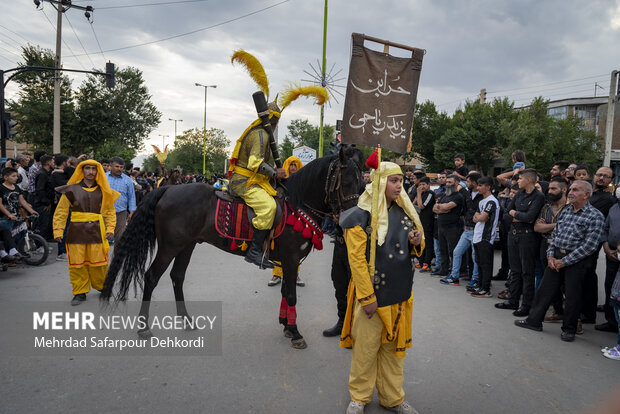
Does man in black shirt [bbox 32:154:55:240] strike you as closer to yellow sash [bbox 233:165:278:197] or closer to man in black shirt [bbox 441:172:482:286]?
yellow sash [bbox 233:165:278:197]

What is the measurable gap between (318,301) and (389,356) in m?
2.75

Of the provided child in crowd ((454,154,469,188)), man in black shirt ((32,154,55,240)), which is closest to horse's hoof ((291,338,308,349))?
child in crowd ((454,154,469,188))

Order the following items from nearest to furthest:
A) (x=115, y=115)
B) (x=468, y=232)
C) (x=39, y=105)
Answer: (x=468, y=232) < (x=39, y=105) < (x=115, y=115)

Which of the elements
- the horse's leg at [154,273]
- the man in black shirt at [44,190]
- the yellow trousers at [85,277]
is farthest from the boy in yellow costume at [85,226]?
the man in black shirt at [44,190]

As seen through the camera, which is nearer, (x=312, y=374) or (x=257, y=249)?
(x=312, y=374)

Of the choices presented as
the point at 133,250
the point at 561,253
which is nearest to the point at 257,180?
the point at 133,250

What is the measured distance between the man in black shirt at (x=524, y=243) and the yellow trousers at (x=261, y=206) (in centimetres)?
383

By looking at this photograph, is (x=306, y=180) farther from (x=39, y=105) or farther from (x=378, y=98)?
(x=39, y=105)

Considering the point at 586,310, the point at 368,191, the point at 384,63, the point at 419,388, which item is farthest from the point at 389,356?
the point at 586,310

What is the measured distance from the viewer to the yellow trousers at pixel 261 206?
421 centimetres

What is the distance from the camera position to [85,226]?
17.3ft

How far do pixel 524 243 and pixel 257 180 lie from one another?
412 centimetres

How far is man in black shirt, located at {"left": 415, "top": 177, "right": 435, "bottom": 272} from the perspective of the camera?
8312 mm

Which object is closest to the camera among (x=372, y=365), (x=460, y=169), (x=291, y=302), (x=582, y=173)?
(x=372, y=365)
